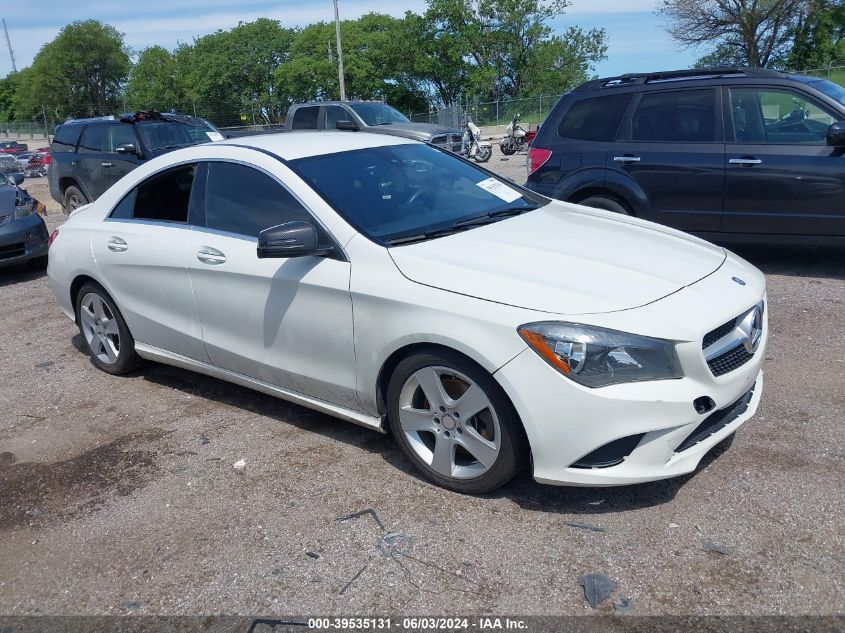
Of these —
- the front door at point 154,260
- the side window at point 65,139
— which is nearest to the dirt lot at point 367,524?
the front door at point 154,260

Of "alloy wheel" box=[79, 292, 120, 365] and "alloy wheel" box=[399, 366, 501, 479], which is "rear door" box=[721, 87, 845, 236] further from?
"alloy wheel" box=[79, 292, 120, 365]

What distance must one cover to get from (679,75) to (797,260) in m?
2.23

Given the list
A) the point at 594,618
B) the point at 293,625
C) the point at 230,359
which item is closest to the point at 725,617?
the point at 594,618

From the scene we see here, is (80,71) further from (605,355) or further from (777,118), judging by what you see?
(605,355)

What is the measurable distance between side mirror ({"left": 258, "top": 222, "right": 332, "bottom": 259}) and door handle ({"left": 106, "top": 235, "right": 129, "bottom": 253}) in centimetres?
172

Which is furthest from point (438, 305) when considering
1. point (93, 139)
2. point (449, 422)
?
point (93, 139)

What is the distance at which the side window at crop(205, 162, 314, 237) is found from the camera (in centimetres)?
425

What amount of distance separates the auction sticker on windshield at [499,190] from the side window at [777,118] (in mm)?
3224

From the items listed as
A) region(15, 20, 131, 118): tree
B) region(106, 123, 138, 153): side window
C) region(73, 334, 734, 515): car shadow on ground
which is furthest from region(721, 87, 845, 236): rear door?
region(15, 20, 131, 118): tree

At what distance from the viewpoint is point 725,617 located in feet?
8.99

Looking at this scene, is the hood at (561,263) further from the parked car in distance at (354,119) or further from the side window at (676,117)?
the parked car in distance at (354,119)

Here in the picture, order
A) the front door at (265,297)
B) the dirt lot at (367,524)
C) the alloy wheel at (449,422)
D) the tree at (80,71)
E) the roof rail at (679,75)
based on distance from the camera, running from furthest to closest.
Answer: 1. the tree at (80,71)
2. the roof rail at (679,75)
3. the front door at (265,297)
4. the alloy wheel at (449,422)
5. the dirt lot at (367,524)

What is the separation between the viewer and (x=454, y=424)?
3561 mm

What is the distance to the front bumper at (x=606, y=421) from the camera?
10.3 ft
